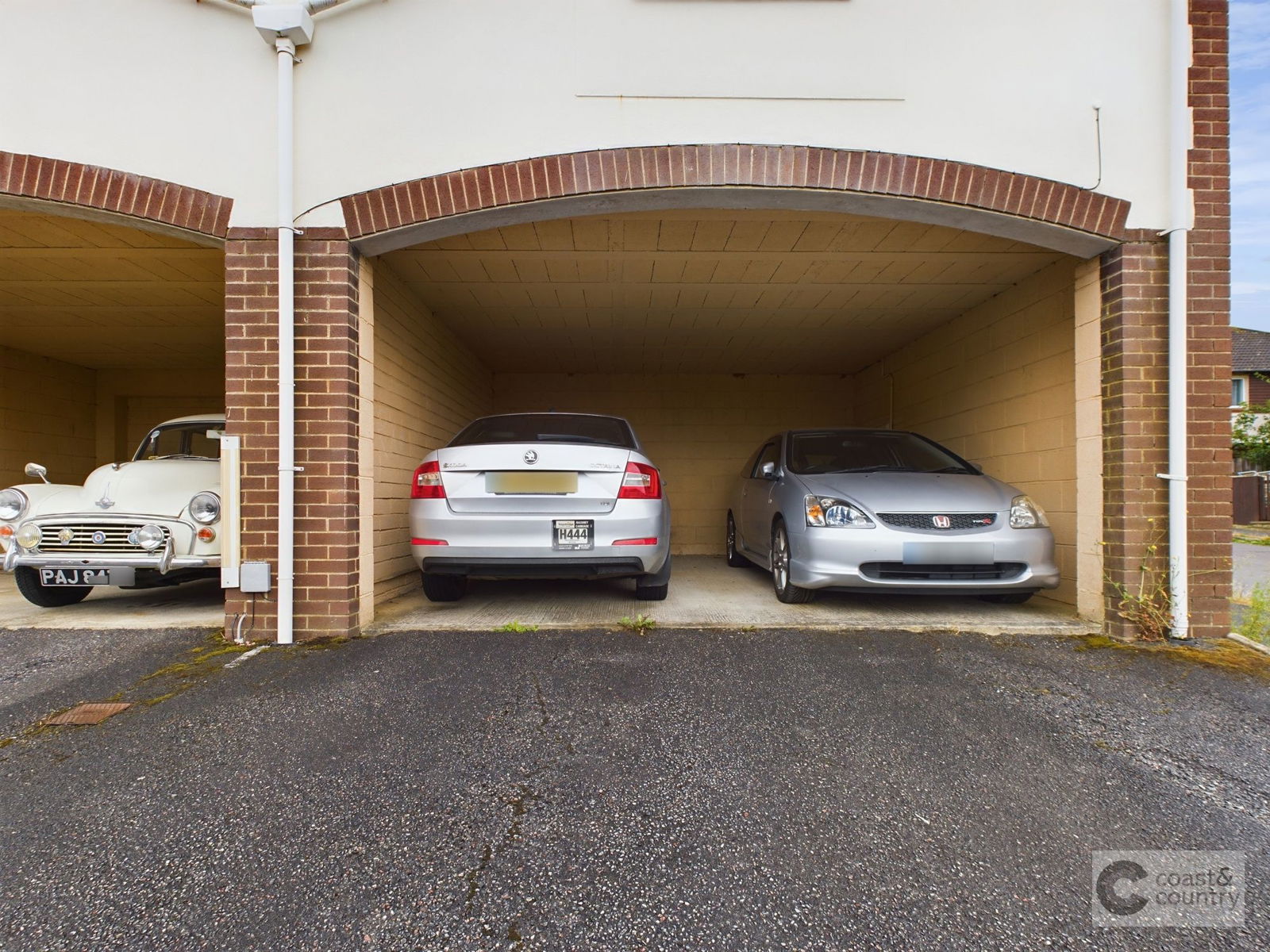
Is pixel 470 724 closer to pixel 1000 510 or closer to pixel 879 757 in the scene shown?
pixel 879 757

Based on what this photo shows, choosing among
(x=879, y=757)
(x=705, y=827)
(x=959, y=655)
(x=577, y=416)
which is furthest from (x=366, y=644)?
(x=959, y=655)

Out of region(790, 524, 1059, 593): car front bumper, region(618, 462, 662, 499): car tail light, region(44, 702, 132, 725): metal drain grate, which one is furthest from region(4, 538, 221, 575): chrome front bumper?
region(790, 524, 1059, 593): car front bumper

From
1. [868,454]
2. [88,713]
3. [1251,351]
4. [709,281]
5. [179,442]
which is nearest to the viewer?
[88,713]

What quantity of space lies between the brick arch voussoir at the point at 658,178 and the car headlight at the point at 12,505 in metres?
2.97

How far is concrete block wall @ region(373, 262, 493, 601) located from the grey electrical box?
1066 mm

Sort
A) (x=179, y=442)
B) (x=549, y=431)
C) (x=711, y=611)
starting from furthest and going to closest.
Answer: (x=179, y=442) < (x=549, y=431) < (x=711, y=611)

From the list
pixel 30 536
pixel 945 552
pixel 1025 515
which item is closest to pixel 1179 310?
pixel 1025 515

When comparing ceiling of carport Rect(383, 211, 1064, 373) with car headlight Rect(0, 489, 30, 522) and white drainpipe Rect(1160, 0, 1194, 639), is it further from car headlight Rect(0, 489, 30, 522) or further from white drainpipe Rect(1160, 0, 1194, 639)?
car headlight Rect(0, 489, 30, 522)

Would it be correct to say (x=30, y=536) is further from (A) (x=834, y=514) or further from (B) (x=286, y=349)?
(A) (x=834, y=514)

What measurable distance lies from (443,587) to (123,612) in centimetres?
227

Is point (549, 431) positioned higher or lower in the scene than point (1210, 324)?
lower

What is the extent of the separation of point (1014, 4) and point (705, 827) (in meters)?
4.98

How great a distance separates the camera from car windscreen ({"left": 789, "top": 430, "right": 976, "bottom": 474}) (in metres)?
4.79

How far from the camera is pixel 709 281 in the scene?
5309 millimetres
